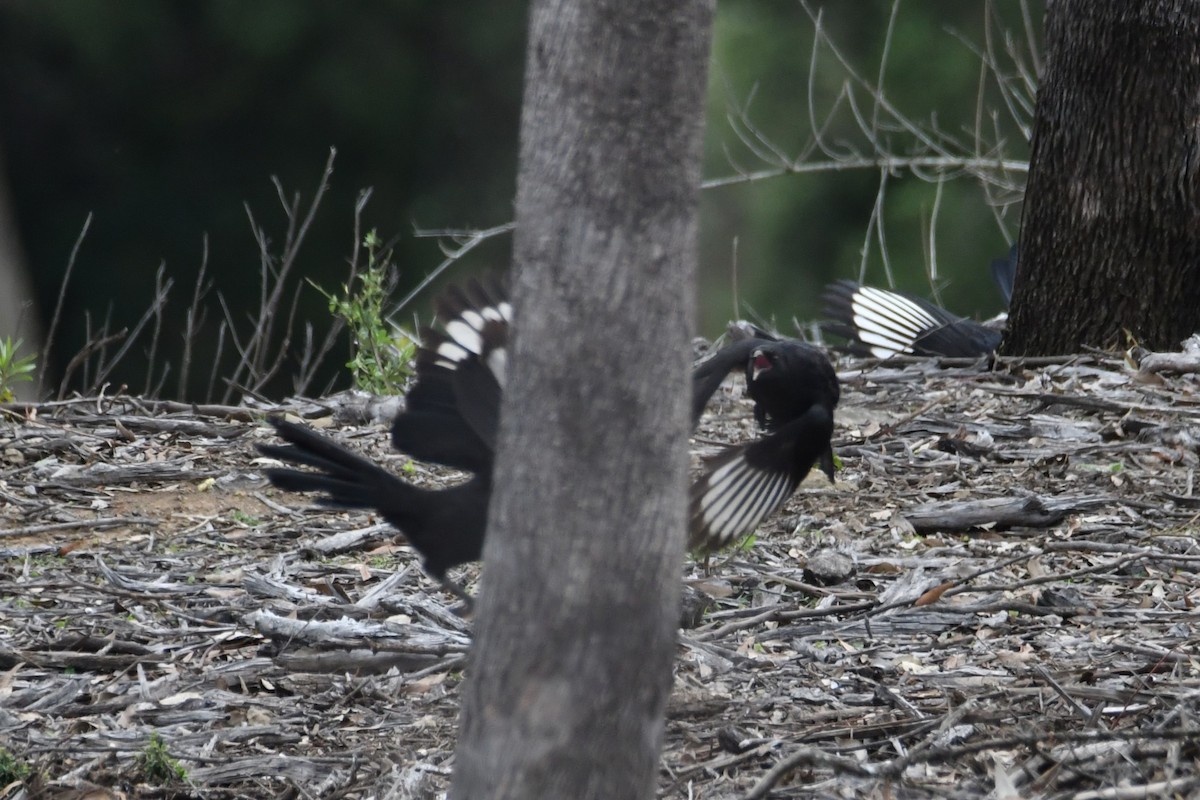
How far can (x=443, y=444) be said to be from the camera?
306 cm

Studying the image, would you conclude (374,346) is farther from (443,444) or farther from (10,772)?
(10,772)

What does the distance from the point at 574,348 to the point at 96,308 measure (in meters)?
11.7

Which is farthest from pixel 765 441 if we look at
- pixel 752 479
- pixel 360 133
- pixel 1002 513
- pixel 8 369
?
pixel 360 133

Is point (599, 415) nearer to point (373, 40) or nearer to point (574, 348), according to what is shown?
point (574, 348)

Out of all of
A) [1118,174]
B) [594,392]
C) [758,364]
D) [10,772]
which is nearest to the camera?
[594,392]

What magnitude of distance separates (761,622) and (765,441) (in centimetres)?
46

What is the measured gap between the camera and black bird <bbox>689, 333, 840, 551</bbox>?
3117 mm

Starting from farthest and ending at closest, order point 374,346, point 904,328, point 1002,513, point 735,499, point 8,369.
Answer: point 904,328
point 374,346
point 8,369
point 1002,513
point 735,499

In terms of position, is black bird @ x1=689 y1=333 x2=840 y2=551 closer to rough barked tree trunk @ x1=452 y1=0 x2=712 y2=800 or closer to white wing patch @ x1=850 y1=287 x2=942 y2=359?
rough barked tree trunk @ x1=452 y1=0 x2=712 y2=800

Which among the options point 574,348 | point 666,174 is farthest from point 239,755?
point 666,174

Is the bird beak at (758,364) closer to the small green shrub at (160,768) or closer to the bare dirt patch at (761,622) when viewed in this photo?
the bare dirt patch at (761,622)

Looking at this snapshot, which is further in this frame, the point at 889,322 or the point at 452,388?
the point at 889,322

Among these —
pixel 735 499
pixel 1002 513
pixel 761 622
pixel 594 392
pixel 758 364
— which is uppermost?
pixel 594 392

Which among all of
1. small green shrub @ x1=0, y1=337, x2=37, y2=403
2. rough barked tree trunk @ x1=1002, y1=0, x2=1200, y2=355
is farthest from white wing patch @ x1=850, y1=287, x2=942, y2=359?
small green shrub @ x1=0, y1=337, x2=37, y2=403
